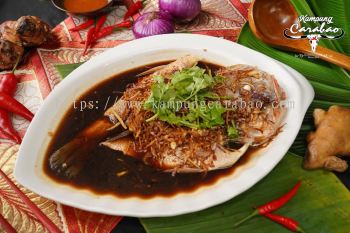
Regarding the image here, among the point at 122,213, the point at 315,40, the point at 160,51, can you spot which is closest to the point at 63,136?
the point at 122,213

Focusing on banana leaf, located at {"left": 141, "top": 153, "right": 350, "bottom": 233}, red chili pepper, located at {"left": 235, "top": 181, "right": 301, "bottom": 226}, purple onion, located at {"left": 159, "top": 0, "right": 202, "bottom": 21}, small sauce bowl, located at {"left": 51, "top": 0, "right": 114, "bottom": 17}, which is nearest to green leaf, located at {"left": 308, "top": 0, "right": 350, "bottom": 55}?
purple onion, located at {"left": 159, "top": 0, "right": 202, "bottom": 21}

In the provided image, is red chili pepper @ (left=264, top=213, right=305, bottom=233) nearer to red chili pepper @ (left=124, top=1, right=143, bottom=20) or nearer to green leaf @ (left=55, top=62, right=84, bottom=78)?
green leaf @ (left=55, top=62, right=84, bottom=78)

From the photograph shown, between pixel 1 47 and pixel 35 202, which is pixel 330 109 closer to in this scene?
pixel 35 202

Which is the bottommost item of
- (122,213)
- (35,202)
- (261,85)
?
(35,202)

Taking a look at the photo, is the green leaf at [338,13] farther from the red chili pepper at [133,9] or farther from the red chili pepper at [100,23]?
the red chili pepper at [100,23]

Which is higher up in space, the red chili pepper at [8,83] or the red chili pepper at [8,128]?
the red chili pepper at [8,83]

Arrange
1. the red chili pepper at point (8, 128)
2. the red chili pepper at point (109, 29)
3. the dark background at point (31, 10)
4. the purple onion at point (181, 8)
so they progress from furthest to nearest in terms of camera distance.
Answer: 1. the dark background at point (31, 10)
2. the red chili pepper at point (109, 29)
3. the purple onion at point (181, 8)
4. the red chili pepper at point (8, 128)

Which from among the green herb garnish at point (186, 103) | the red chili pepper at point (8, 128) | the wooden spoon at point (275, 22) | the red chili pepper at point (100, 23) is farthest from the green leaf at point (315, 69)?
the red chili pepper at point (8, 128)
